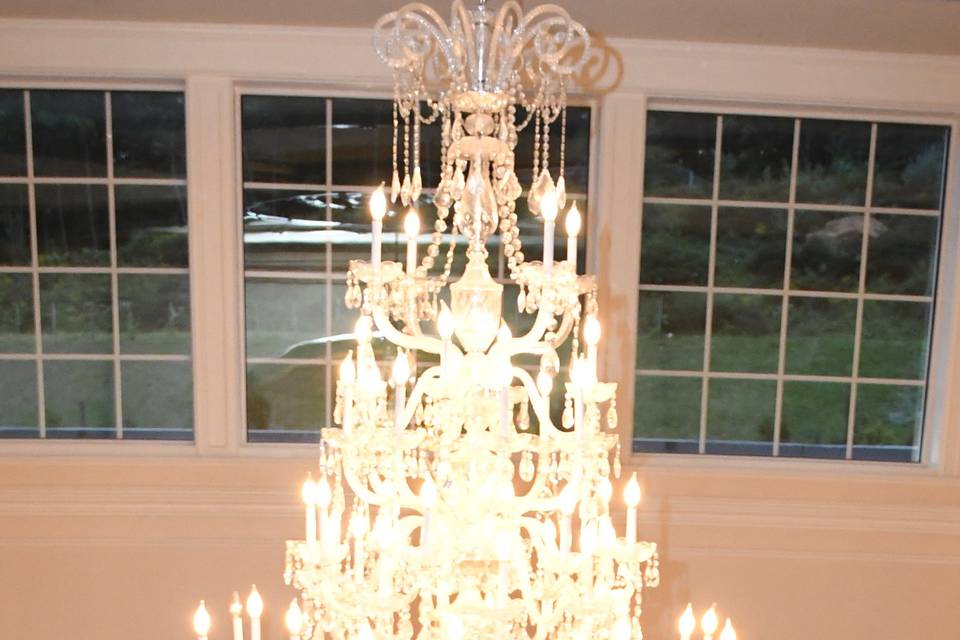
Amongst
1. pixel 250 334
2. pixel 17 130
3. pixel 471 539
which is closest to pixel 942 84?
pixel 471 539

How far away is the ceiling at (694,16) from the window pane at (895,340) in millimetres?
1019

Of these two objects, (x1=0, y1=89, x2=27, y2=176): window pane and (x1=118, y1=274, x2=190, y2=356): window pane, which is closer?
(x1=0, y1=89, x2=27, y2=176): window pane

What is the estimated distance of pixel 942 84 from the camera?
297cm

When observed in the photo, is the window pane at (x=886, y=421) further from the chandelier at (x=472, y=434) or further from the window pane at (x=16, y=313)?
the window pane at (x=16, y=313)

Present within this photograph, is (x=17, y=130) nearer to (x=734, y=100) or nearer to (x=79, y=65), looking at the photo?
(x=79, y=65)

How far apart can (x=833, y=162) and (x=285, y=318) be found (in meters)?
2.29

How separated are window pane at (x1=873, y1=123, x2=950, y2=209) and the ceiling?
37 cm

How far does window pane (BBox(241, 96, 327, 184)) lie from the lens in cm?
304

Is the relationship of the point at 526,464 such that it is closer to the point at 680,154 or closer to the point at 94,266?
the point at 680,154

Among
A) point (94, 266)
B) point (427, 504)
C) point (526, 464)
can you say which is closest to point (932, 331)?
point (526, 464)

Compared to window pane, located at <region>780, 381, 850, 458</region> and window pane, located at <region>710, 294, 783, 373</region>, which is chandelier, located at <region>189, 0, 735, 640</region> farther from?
window pane, located at <region>780, 381, 850, 458</region>

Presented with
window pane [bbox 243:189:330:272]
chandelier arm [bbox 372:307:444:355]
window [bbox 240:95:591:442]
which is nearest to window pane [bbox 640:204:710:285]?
window [bbox 240:95:591:442]

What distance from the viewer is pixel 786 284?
324 centimetres

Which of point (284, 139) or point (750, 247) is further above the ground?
point (284, 139)
